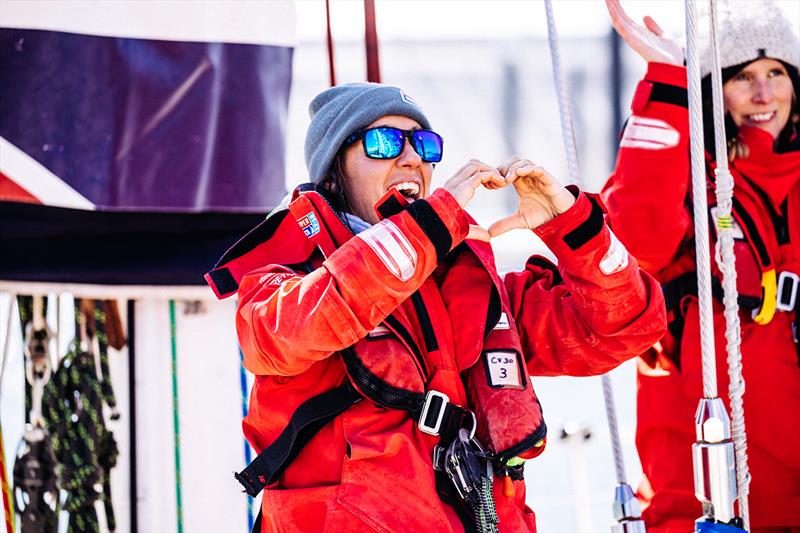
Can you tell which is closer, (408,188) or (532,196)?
(532,196)

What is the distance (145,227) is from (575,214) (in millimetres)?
1395

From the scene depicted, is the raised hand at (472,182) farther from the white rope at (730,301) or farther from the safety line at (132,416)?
the safety line at (132,416)

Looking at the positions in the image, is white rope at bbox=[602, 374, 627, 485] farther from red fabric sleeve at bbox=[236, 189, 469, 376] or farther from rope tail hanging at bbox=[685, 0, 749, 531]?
red fabric sleeve at bbox=[236, 189, 469, 376]

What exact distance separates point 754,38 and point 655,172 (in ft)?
1.52

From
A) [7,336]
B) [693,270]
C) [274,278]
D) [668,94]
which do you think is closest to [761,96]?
[668,94]

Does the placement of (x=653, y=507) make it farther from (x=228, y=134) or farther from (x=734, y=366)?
(x=228, y=134)

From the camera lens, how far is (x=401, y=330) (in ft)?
7.02

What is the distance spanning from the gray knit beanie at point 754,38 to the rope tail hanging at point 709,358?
463 millimetres

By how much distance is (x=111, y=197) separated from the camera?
317 centimetres

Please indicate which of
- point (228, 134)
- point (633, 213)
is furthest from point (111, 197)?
point (633, 213)

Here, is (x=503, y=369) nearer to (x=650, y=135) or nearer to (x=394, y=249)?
(x=394, y=249)

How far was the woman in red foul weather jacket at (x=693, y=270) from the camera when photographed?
267 cm

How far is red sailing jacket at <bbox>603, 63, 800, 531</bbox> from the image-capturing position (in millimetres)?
2664

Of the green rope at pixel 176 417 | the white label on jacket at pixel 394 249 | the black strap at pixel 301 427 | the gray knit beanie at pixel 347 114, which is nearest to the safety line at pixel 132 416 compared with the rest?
the green rope at pixel 176 417
